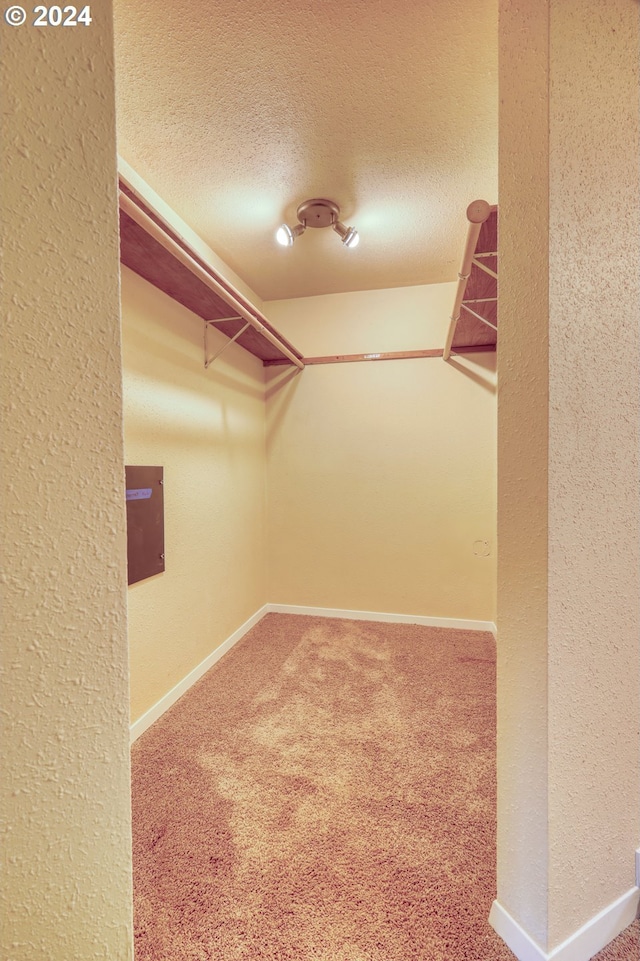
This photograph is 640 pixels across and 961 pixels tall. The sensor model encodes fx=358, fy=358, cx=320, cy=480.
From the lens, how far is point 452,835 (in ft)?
3.91

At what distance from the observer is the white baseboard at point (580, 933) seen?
0.86 m

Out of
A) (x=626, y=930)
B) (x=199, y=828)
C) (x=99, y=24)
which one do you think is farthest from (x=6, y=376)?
(x=626, y=930)

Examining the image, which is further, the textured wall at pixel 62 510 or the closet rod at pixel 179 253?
the closet rod at pixel 179 253

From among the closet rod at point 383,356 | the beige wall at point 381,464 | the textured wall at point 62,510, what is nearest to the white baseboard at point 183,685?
the beige wall at point 381,464

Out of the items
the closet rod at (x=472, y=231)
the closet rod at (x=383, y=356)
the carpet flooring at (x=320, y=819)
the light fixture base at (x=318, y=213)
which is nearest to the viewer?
the carpet flooring at (x=320, y=819)

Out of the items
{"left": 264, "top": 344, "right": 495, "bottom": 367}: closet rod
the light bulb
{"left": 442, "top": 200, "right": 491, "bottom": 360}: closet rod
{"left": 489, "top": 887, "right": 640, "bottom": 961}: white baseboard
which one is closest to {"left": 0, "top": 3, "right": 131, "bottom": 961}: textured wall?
{"left": 489, "top": 887, "right": 640, "bottom": 961}: white baseboard

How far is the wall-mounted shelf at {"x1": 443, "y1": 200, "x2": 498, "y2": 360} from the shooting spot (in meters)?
1.31

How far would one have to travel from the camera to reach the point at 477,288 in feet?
6.18

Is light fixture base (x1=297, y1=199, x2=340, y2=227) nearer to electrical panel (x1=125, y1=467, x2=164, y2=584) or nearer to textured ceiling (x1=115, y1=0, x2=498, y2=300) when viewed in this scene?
textured ceiling (x1=115, y1=0, x2=498, y2=300)

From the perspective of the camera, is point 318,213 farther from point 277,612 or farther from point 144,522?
point 277,612

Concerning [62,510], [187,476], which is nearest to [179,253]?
[187,476]

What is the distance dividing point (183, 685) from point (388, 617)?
5.28ft

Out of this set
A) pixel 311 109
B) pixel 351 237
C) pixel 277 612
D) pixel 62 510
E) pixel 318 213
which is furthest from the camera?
pixel 277 612

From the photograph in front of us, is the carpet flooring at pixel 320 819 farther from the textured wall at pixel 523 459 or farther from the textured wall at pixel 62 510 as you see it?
the textured wall at pixel 62 510
